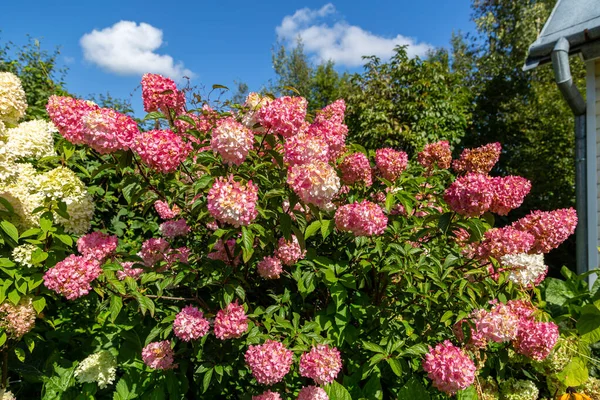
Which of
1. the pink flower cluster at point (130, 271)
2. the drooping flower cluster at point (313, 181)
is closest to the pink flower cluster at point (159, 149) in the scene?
the drooping flower cluster at point (313, 181)

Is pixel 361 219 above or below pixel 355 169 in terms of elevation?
below

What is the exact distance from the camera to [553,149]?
33.1 ft

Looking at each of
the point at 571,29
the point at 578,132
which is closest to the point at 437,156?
the point at 571,29

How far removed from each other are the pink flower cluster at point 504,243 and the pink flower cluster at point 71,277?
1.85m

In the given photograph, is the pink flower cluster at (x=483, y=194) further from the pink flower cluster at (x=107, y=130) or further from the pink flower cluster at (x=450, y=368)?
the pink flower cluster at (x=107, y=130)

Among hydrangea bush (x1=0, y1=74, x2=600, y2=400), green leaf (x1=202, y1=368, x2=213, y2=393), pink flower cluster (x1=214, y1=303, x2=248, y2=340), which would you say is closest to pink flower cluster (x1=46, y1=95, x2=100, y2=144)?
hydrangea bush (x1=0, y1=74, x2=600, y2=400)

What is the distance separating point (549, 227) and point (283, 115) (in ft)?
4.87

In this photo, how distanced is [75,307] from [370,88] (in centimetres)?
659

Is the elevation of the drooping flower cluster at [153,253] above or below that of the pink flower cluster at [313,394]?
above

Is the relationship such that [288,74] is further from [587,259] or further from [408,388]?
[408,388]

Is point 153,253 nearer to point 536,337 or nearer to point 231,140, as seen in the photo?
point 231,140

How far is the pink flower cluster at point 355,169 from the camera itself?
2.33 meters

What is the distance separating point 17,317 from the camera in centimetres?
219

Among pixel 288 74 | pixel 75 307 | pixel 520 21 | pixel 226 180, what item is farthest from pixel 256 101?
pixel 288 74
